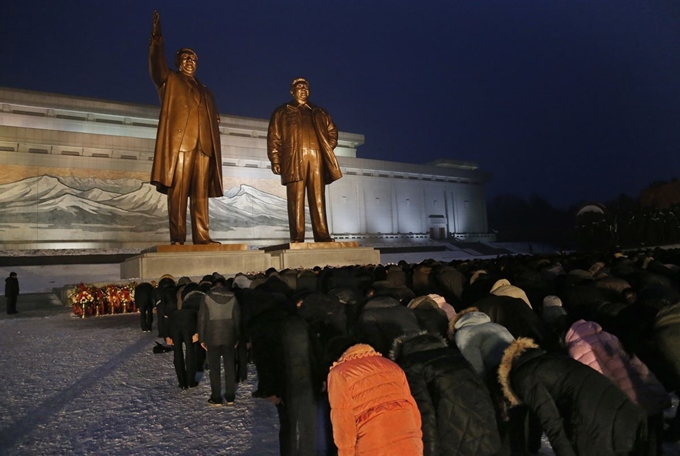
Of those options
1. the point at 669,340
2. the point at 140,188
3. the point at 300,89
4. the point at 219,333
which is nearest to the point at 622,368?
the point at 669,340

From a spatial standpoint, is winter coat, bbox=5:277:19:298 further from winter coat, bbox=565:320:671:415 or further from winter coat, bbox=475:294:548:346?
winter coat, bbox=565:320:671:415

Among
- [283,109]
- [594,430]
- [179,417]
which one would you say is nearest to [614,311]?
[594,430]

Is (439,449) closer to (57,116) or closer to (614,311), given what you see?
(614,311)

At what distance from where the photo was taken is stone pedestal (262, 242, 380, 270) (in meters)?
11.1

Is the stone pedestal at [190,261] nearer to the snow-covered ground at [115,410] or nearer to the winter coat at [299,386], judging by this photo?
the snow-covered ground at [115,410]

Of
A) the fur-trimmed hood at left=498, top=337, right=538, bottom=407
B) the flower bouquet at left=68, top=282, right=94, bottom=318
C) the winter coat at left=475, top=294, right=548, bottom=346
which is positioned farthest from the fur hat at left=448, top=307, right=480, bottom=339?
the flower bouquet at left=68, top=282, right=94, bottom=318

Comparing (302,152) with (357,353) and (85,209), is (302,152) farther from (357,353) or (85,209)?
(85,209)

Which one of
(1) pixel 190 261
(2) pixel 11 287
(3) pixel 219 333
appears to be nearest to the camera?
(3) pixel 219 333

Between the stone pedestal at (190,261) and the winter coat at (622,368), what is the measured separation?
870 centimetres

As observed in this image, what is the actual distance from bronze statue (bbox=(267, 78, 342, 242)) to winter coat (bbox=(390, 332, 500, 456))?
944 cm

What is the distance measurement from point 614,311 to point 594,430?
1.60 meters

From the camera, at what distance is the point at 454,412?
2031 millimetres

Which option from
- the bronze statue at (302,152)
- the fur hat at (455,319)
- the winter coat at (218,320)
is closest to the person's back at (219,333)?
the winter coat at (218,320)

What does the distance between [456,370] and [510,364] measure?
1.03 feet
